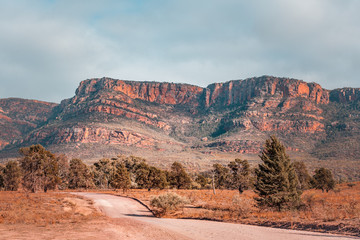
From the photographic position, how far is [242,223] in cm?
1681

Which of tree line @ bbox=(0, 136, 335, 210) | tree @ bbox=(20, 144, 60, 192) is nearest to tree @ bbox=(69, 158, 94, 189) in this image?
tree line @ bbox=(0, 136, 335, 210)

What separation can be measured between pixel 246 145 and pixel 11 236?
149883 mm

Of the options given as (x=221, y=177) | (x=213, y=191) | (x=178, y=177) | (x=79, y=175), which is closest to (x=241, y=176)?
(x=213, y=191)

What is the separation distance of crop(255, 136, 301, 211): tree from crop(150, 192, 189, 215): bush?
7.64 m

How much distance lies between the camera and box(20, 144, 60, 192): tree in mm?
44906

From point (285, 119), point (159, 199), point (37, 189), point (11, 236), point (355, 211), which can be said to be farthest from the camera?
point (285, 119)

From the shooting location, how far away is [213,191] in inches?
2056

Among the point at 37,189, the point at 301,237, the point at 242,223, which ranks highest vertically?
the point at 301,237

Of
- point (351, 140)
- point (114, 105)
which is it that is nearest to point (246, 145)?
point (351, 140)

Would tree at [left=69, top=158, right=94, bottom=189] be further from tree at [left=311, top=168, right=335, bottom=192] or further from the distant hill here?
tree at [left=311, top=168, right=335, bottom=192]

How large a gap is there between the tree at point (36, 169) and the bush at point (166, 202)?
32.2m

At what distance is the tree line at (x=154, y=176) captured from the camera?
75.5ft

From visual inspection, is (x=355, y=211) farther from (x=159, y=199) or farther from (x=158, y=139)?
(x=158, y=139)

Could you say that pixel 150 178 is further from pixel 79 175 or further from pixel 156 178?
pixel 79 175
